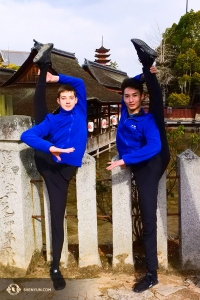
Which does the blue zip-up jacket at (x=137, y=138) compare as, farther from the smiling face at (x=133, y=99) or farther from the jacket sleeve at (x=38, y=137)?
the jacket sleeve at (x=38, y=137)

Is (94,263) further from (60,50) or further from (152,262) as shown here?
(60,50)

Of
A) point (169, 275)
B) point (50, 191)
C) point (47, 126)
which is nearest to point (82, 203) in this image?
point (50, 191)

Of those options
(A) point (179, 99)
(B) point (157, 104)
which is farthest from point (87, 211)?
(A) point (179, 99)

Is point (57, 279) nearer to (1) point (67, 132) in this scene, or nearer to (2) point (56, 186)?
(2) point (56, 186)

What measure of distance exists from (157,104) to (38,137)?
100 centimetres

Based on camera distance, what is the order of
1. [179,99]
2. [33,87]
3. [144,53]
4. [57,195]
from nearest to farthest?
A: [144,53], [57,195], [33,87], [179,99]

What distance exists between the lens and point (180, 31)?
2962 cm

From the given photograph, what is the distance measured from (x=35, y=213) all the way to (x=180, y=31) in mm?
29879

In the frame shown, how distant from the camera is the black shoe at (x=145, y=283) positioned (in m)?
2.66

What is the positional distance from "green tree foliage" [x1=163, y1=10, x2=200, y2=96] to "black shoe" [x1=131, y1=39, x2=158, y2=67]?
2687cm

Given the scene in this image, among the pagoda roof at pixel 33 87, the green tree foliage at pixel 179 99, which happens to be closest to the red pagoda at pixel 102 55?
the green tree foliage at pixel 179 99

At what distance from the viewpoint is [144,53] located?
2434 mm

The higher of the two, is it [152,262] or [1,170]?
[1,170]

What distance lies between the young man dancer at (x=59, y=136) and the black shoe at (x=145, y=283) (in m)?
0.63
